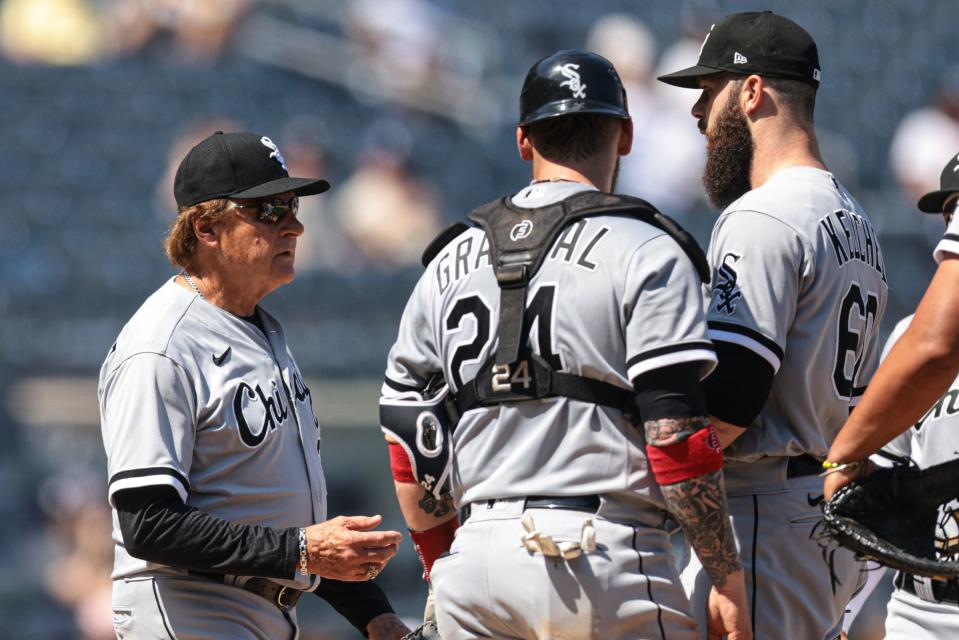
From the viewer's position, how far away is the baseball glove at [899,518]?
2598mm

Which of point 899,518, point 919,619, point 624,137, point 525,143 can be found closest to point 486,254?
point 525,143

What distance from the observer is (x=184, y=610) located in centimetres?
289

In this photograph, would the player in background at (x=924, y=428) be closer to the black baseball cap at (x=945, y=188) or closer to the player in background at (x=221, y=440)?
the black baseball cap at (x=945, y=188)

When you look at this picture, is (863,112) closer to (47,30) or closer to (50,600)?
(47,30)

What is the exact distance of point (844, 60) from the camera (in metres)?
12.2

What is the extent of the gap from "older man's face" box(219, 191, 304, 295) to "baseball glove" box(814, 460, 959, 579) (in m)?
1.39

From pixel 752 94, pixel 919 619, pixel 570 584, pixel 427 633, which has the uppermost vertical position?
pixel 752 94

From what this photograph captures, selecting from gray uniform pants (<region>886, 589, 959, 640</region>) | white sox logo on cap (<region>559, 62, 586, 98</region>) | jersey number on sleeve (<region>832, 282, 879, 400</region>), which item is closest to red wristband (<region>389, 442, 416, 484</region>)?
white sox logo on cap (<region>559, 62, 586, 98</region>)

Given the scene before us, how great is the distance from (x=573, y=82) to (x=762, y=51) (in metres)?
0.57

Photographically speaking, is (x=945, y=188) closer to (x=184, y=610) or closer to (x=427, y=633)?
(x=427, y=633)

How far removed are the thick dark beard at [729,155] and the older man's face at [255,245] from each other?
0.99 metres

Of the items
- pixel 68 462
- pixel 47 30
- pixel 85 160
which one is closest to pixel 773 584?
pixel 68 462

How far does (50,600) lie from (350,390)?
217cm

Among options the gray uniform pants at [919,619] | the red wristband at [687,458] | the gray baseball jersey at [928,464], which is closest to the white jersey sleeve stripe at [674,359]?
the red wristband at [687,458]
